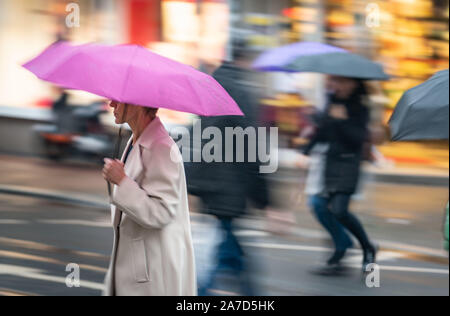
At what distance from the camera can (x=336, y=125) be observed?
752 centimetres

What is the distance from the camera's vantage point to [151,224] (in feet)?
12.5

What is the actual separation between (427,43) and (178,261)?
38.4ft

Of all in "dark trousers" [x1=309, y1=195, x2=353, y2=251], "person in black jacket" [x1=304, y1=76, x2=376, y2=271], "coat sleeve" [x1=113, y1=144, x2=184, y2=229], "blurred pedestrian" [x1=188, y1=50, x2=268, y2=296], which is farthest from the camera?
"dark trousers" [x1=309, y1=195, x2=353, y2=251]

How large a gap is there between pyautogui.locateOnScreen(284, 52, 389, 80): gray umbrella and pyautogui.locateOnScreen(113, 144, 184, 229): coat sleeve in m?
3.57

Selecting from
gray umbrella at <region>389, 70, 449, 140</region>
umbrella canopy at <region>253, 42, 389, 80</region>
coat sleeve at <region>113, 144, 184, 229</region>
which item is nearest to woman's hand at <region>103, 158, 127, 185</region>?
coat sleeve at <region>113, 144, 184, 229</region>

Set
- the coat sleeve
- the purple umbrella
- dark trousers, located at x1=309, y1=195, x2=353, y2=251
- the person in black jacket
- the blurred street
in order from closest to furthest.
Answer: the coat sleeve < the blurred street < the person in black jacket < the purple umbrella < dark trousers, located at x1=309, y1=195, x2=353, y2=251

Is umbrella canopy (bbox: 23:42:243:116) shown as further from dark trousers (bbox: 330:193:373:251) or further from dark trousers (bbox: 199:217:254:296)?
dark trousers (bbox: 330:193:373:251)

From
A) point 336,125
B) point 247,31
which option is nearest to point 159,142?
point 336,125

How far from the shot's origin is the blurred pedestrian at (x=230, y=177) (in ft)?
19.2

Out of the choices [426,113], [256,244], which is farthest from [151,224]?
[256,244]

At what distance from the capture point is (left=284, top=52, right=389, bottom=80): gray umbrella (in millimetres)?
7355

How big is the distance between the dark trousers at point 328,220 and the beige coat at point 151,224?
12.7ft
